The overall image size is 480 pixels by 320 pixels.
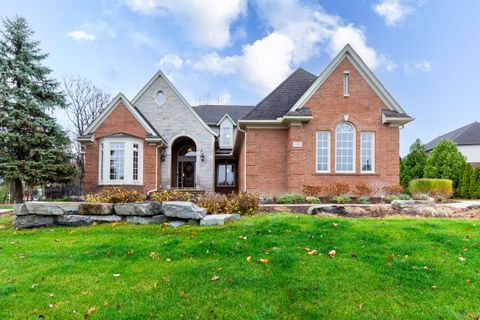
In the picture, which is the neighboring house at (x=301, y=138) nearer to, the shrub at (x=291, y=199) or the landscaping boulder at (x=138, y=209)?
the shrub at (x=291, y=199)

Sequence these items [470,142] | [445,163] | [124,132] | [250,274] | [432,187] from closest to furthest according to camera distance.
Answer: [250,274] → [432,187] → [124,132] → [445,163] → [470,142]

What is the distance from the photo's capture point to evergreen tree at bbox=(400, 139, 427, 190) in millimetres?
21266

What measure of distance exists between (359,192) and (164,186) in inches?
445

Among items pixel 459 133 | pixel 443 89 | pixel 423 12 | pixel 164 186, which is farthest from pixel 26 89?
pixel 459 133

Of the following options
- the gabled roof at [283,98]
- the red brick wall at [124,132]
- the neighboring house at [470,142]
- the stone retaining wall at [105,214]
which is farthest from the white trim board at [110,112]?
the neighboring house at [470,142]

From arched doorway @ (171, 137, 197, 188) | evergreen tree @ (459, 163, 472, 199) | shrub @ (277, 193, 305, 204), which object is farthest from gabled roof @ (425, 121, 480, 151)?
shrub @ (277, 193, 305, 204)

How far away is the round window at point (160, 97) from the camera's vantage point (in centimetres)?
1692

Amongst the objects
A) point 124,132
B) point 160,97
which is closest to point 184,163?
point 160,97

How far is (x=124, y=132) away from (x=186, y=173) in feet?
21.1

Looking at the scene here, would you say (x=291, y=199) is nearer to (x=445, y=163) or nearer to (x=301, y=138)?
(x=301, y=138)

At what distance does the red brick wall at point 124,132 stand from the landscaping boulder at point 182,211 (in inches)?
352

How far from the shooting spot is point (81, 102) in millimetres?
27719

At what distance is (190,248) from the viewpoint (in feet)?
15.5

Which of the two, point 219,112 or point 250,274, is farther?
point 219,112
